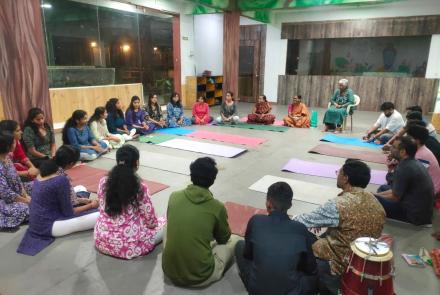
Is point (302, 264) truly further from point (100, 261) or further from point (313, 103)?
point (313, 103)

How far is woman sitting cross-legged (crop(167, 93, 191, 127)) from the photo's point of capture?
23.9 ft

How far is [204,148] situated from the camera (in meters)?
5.59

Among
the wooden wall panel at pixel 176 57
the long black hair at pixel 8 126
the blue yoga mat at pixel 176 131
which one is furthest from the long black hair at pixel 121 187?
the wooden wall panel at pixel 176 57

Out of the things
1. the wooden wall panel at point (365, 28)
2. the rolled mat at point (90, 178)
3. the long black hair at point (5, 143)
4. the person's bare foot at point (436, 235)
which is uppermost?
the wooden wall panel at point (365, 28)

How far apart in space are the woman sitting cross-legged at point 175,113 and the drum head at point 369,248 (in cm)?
585

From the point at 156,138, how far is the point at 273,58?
6.73m

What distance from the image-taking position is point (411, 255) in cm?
255

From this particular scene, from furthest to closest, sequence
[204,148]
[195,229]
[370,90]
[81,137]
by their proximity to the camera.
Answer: [370,90]
[204,148]
[81,137]
[195,229]

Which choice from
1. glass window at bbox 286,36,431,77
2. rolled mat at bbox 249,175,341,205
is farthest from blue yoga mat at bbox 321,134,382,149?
glass window at bbox 286,36,431,77

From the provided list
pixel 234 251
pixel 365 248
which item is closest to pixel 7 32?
pixel 234 251

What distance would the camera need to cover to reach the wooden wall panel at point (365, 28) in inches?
357

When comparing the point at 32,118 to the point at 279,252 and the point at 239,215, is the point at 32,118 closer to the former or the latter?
the point at 239,215

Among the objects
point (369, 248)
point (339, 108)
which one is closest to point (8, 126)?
point (369, 248)

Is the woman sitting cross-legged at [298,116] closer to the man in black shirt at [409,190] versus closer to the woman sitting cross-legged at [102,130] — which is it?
the woman sitting cross-legged at [102,130]
